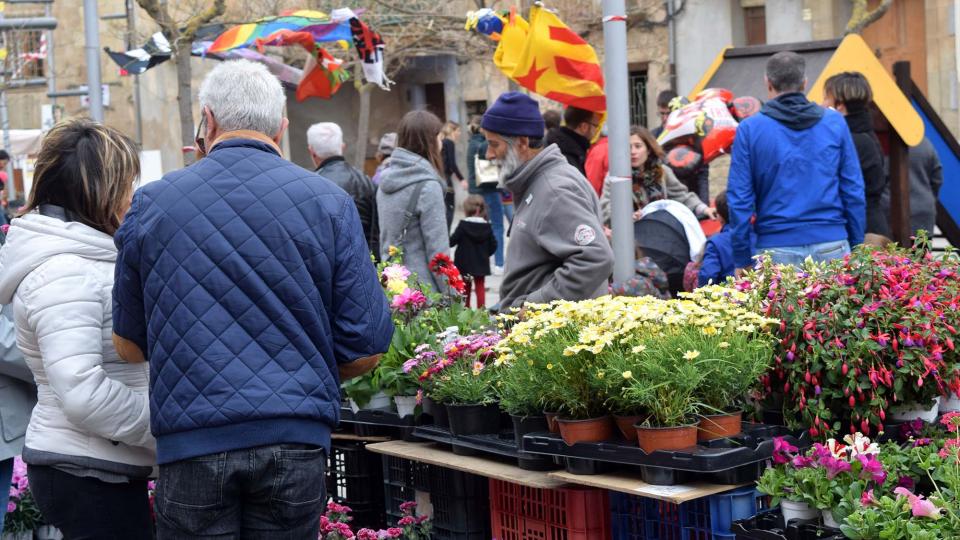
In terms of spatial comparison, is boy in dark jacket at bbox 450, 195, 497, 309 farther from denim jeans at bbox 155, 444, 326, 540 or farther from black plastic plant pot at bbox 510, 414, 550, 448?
denim jeans at bbox 155, 444, 326, 540

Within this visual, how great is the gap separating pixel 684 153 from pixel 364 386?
15.8 feet

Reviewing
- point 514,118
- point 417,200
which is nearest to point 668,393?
point 514,118

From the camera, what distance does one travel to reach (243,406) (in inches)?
119

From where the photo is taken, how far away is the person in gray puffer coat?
6828 mm

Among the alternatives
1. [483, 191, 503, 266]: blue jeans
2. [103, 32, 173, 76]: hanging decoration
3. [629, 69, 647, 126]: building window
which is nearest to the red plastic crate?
[103, 32, 173, 76]: hanging decoration

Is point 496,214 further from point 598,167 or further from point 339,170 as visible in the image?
point 339,170

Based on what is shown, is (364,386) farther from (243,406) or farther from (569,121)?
(569,121)

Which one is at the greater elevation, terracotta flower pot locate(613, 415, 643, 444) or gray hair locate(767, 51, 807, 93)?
gray hair locate(767, 51, 807, 93)

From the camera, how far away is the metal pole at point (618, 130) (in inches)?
211

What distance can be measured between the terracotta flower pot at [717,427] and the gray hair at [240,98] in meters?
1.47

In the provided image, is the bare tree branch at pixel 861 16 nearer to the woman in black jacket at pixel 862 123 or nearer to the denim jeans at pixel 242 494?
the woman in black jacket at pixel 862 123

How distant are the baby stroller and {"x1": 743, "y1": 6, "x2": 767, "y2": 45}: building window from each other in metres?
16.4

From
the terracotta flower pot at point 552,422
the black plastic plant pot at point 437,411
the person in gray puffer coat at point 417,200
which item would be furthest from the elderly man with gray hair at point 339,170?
the terracotta flower pot at point 552,422

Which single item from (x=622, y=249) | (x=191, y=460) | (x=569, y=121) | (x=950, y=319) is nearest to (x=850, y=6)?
(x=569, y=121)
